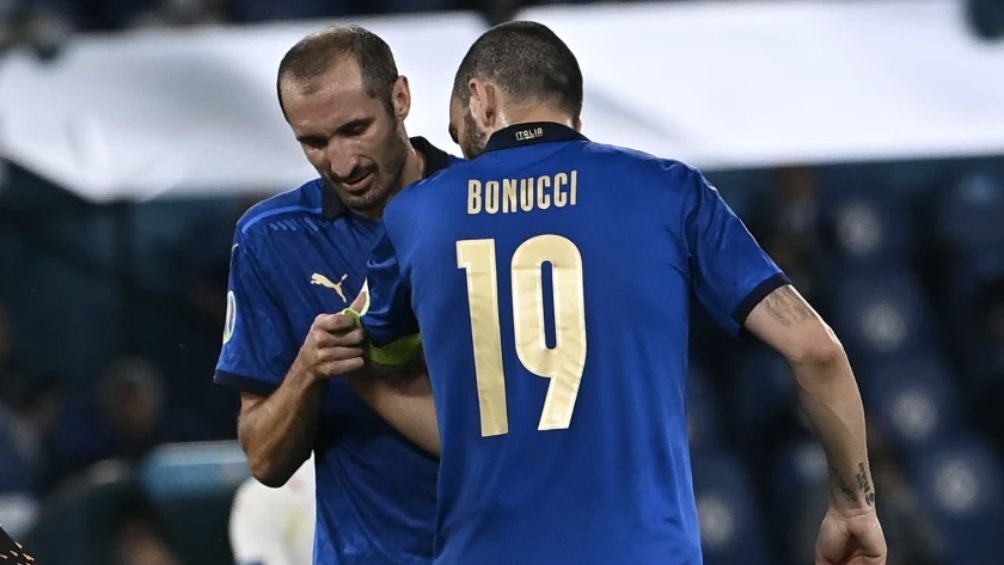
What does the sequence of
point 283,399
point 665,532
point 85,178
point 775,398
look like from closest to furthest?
point 665,532 < point 283,399 < point 85,178 < point 775,398

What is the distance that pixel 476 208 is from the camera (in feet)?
9.93

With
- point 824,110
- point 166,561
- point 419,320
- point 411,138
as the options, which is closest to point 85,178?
point 166,561

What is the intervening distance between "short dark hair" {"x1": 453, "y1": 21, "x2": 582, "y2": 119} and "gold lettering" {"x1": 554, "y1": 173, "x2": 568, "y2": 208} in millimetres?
158

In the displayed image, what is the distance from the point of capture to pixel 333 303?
3.51 metres

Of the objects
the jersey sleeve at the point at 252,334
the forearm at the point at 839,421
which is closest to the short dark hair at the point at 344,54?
the jersey sleeve at the point at 252,334

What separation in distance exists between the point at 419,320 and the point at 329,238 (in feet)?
1.75

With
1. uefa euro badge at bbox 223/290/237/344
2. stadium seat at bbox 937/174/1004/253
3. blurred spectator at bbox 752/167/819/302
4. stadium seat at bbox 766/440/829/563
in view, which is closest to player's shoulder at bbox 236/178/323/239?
uefa euro badge at bbox 223/290/237/344

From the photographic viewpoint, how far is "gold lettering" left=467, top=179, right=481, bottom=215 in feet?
9.93

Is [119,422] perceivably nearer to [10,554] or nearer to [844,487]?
[10,554]

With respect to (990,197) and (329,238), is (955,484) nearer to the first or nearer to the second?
(990,197)

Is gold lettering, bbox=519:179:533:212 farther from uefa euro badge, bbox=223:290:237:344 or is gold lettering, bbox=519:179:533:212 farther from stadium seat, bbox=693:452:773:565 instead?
stadium seat, bbox=693:452:773:565

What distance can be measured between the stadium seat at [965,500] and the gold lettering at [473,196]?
587cm

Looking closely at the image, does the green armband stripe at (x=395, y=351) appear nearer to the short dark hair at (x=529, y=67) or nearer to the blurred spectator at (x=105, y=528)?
the short dark hair at (x=529, y=67)

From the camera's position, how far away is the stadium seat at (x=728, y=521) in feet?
26.1
